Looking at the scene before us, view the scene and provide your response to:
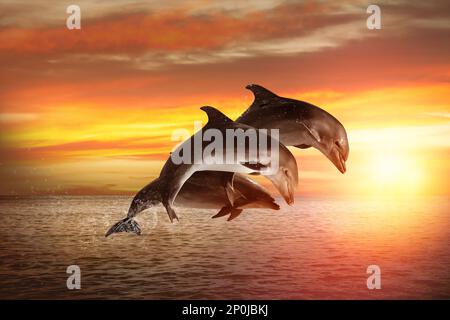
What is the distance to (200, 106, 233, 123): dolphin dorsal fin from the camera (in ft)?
44.1

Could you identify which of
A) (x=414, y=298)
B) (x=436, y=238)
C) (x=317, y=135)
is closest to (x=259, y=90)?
(x=317, y=135)

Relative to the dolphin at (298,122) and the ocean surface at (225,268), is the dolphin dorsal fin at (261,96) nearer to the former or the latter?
the dolphin at (298,122)

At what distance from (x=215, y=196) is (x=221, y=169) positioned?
5.66ft

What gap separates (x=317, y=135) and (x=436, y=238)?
207 ft

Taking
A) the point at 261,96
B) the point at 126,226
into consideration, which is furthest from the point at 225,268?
the point at 261,96

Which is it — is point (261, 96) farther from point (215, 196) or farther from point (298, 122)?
point (215, 196)

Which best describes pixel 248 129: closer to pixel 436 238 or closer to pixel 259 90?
pixel 259 90

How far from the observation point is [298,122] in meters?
14.3

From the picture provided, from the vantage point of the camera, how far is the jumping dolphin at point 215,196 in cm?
1469

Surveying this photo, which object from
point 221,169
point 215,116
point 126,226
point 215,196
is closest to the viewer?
point 215,116

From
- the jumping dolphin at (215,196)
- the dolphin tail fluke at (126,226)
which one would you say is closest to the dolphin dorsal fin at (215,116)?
the jumping dolphin at (215,196)

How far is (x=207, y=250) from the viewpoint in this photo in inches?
2146

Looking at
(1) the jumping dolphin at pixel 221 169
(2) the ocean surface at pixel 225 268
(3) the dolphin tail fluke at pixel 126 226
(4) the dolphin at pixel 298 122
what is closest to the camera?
(1) the jumping dolphin at pixel 221 169

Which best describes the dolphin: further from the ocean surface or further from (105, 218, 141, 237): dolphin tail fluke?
the ocean surface
